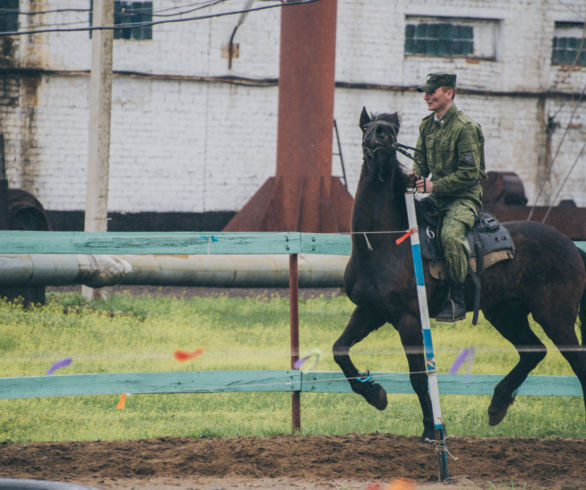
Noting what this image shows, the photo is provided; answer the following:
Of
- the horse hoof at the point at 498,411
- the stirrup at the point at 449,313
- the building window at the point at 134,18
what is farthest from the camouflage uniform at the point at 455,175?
the building window at the point at 134,18

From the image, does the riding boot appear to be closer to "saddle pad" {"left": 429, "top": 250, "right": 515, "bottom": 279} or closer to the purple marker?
"saddle pad" {"left": 429, "top": 250, "right": 515, "bottom": 279}

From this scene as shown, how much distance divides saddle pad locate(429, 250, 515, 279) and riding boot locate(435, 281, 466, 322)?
0.13 metres

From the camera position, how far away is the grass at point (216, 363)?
6762 millimetres

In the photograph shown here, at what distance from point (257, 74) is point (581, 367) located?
547 inches

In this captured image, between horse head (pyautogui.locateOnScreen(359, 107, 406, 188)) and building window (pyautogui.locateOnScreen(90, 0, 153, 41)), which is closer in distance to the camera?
horse head (pyautogui.locateOnScreen(359, 107, 406, 188))

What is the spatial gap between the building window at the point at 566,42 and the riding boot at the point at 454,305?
53.0ft

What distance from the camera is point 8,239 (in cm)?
587

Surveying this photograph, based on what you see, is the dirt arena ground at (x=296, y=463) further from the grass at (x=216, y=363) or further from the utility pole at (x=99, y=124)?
the utility pole at (x=99, y=124)

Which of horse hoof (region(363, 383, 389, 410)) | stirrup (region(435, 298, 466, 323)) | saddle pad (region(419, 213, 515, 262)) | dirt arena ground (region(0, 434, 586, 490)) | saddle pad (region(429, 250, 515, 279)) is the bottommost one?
dirt arena ground (region(0, 434, 586, 490))

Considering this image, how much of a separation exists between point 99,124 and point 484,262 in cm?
787

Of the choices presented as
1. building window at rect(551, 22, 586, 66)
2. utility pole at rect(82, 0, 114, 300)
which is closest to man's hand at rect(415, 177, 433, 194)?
utility pole at rect(82, 0, 114, 300)

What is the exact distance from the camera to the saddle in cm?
603

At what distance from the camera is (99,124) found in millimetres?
12430

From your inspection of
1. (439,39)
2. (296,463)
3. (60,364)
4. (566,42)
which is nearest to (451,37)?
(439,39)
